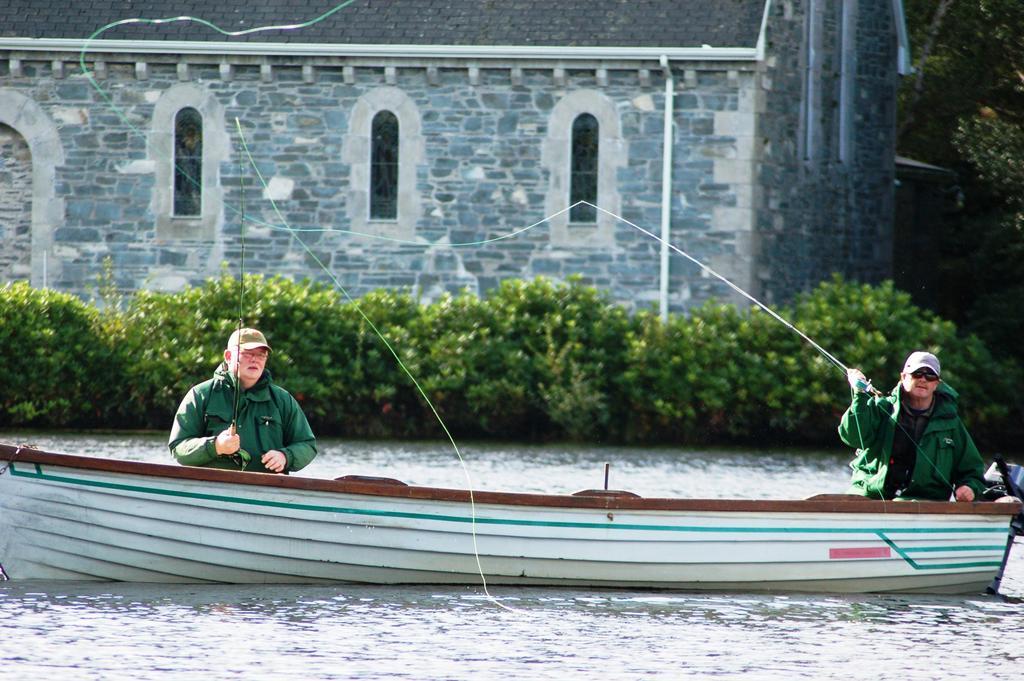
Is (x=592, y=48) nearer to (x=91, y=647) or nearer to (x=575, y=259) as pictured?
(x=575, y=259)

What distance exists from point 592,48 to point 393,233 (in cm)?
431

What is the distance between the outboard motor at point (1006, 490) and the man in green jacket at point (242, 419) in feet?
17.1

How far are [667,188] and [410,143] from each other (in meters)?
4.17

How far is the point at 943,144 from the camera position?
40062 mm

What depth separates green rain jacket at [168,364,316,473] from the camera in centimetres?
1348

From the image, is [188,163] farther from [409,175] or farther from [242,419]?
[242,419]

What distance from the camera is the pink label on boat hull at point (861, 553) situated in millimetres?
14055

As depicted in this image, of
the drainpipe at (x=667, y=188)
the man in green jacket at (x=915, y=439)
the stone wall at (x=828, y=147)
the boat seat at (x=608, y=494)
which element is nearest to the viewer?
the boat seat at (x=608, y=494)

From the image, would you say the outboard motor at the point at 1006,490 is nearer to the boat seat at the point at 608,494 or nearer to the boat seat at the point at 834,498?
the boat seat at the point at 834,498

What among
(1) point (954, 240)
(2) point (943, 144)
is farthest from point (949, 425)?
(2) point (943, 144)

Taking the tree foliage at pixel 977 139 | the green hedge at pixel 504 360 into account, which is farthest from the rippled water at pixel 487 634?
the tree foliage at pixel 977 139

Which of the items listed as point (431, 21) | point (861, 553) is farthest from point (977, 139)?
point (861, 553)

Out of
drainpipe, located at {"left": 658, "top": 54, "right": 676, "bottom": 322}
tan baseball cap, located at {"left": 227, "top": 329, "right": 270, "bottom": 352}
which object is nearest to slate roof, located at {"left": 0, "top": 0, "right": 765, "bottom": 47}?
drainpipe, located at {"left": 658, "top": 54, "right": 676, "bottom": 322}

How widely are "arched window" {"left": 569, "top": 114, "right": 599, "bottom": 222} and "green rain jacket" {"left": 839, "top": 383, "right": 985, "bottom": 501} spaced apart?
1585 cm
